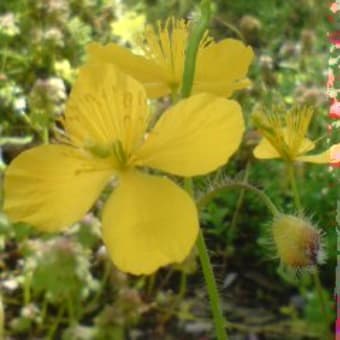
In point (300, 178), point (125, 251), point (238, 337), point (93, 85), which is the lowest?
point (238, 337)

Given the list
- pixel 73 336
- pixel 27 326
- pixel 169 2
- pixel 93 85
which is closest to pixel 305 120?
pixel 93 85

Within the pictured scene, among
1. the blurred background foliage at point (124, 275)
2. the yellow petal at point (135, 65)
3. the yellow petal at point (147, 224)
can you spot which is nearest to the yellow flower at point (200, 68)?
the yellow petal at point (135, 65)

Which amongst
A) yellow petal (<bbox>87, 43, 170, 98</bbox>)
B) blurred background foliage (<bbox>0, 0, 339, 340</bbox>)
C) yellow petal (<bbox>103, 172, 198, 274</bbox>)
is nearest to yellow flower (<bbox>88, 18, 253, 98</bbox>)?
yellow petal (<bbox>87, 43, 170, 98</bbox>)

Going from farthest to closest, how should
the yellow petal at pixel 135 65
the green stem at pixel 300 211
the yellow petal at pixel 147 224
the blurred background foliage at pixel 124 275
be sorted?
the blurred background foliage at pixel 124 275 → the green stem at pixel 300 211 → the yellow petal at pixel 135 65 → the yellow petal at pixel 147 224

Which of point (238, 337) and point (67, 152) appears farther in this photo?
point (238, 337)

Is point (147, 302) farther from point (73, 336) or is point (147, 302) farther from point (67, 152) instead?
point (67, 152)

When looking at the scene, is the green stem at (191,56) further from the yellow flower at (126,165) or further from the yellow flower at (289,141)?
the yellow flower at (289,141)
